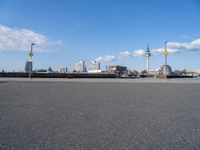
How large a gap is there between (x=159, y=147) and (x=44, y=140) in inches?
82.9

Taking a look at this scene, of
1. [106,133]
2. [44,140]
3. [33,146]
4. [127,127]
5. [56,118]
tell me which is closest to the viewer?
[33,146]

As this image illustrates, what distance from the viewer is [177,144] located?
5098 millimetres

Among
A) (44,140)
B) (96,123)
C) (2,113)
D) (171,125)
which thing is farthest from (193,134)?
(2,113)

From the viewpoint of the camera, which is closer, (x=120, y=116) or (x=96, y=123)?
(x=96, y=123)

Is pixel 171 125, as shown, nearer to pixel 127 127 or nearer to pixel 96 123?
pixel 127 127

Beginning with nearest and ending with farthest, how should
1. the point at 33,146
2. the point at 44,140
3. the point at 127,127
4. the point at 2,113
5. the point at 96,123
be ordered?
Result: the point at 33,146 → the point at 44,140 → the point at 127,127 → the point at 96,123 → the point at 2,113

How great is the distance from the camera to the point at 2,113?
827 cm

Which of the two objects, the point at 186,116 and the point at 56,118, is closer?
the point at 56,118

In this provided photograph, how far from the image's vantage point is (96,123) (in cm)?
694

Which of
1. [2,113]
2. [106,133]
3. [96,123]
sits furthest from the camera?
[2,113]

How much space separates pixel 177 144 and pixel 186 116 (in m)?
3.41

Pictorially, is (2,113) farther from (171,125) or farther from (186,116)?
(186,116)

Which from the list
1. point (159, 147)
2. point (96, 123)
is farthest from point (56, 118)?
point (159, 147)

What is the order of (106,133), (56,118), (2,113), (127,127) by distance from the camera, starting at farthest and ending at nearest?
(2,113) → (56,118) → (127,127) → (106,133)
